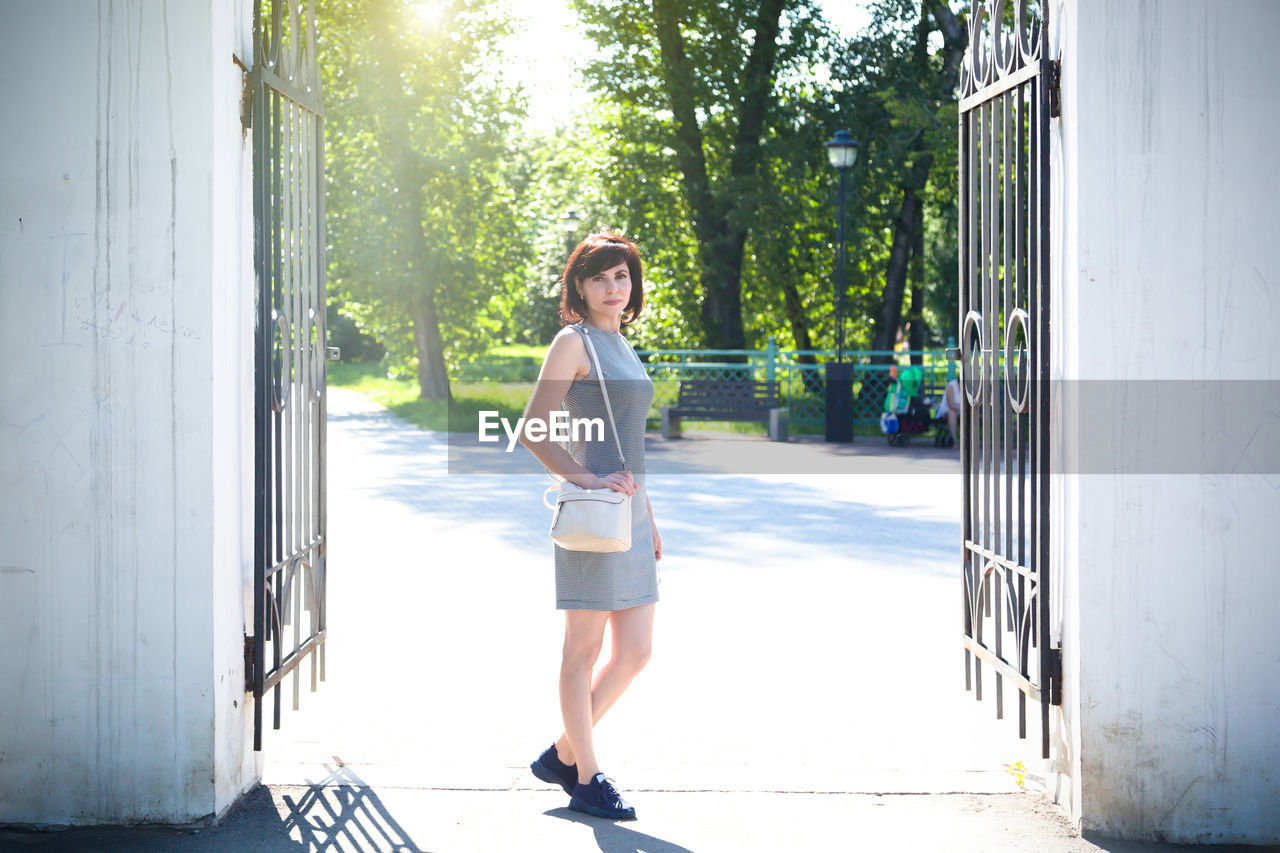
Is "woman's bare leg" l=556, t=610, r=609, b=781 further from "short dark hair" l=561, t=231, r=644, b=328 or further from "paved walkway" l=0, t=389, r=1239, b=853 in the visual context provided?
"short dark hair" l=561, t=231, r=644, b=328

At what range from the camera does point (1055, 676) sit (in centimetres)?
445

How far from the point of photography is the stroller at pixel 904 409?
21000 millimetres

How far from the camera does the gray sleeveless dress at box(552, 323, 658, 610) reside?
4.42 m

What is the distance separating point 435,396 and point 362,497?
1791 centimetres

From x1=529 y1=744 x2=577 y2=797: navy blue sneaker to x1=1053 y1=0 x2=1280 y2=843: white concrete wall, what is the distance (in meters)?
1.65

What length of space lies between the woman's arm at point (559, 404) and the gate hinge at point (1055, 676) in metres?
1.47

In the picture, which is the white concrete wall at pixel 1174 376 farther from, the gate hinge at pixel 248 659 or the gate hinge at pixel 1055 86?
the gate hinge at pixel 248 659

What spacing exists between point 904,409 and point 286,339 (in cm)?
1692

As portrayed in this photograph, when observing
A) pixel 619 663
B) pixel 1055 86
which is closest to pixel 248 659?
pixel 619 663

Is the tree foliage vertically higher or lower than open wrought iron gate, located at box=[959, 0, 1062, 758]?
higher

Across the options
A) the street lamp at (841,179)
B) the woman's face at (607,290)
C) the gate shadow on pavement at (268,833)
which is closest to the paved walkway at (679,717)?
the gate shadow on pavement at (268,833)

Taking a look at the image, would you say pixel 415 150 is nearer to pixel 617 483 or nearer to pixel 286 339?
pixel 286 339

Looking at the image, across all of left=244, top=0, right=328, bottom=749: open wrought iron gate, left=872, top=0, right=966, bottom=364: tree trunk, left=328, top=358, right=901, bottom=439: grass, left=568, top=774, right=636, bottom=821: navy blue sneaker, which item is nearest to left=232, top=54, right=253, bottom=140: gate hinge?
left=244, top=0, right=328, bottom=749: open wrought iron gate

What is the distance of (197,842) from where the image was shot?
421cm
